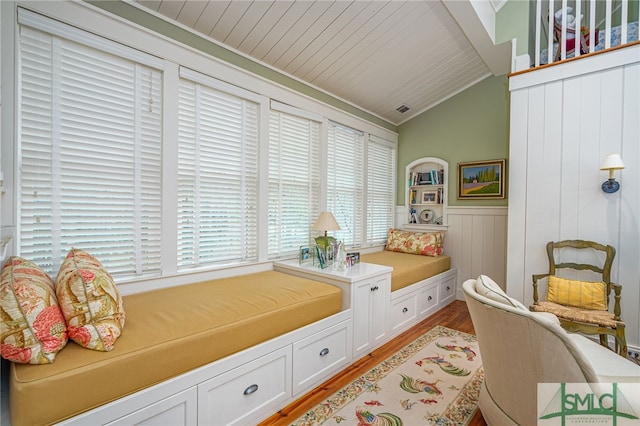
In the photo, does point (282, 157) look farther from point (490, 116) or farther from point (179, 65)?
point (490, 116)

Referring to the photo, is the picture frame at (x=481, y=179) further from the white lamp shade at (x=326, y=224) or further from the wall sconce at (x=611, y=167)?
the white lamp shade at (x=326, y=224)

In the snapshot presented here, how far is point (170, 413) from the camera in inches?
52.8

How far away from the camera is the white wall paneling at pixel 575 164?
7.69 feet

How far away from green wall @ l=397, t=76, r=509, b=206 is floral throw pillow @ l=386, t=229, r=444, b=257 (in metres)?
0.58

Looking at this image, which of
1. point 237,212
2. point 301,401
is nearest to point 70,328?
point 301,401

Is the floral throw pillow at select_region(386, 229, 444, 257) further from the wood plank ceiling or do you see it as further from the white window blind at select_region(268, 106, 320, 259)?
the wood plank ceiling

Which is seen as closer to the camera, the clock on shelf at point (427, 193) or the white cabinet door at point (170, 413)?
the white cabinet door at point (170, 413)

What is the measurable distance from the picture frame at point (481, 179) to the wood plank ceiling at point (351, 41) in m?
1.15

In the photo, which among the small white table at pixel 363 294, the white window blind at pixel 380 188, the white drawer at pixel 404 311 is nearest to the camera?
the small white table at pixel 363 294

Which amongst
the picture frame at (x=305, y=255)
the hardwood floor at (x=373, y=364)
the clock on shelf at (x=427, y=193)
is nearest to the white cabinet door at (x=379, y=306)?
the hardwood floor at (x=373, y=364)

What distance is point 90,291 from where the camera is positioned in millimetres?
1269

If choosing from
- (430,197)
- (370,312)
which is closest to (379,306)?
(370,312)

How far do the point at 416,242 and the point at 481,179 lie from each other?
1.19 m

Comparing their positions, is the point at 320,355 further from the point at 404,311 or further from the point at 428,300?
the point at 428,300
